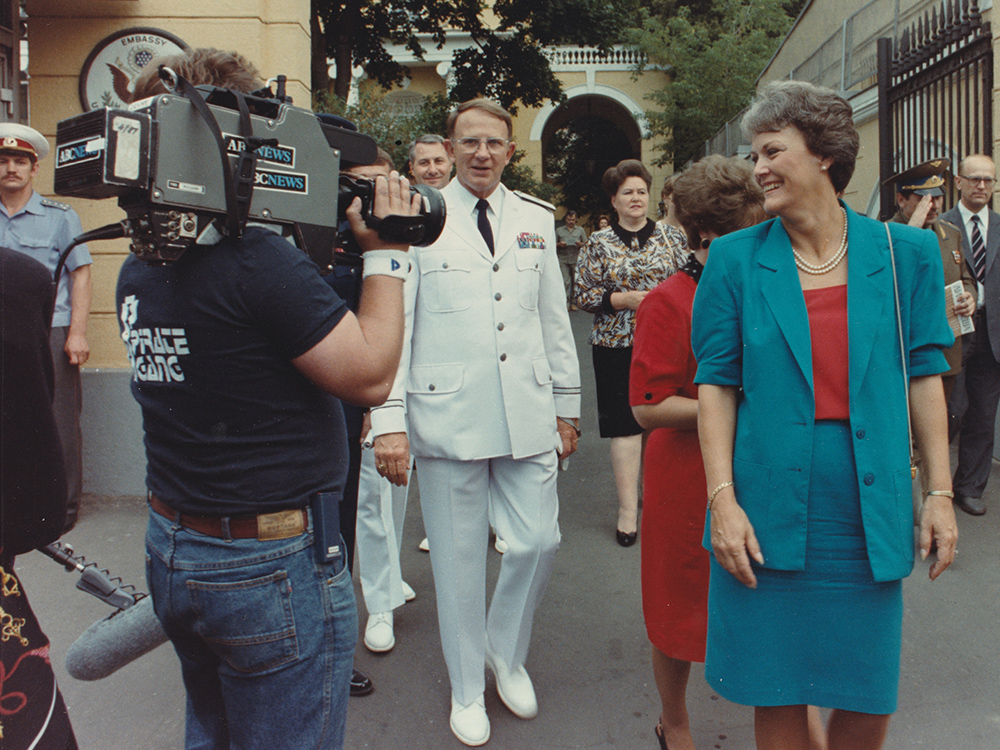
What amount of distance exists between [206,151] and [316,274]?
0.28 m

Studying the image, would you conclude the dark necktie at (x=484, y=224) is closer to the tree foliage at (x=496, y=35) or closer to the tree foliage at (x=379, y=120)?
the tree foliage at (x=379, y=120)

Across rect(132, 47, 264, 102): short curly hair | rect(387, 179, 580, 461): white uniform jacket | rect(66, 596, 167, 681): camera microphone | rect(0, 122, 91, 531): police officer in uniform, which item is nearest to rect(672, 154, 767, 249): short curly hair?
rect(387, 179, 580, 461): white uniform jacket

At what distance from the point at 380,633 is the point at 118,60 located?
13.5ft

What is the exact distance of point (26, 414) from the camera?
5.94 ft

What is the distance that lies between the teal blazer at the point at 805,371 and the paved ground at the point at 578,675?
120 cm

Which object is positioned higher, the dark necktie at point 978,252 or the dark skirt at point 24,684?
the dark necktie at point 978,252

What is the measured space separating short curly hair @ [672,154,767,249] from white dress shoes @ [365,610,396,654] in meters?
2.11

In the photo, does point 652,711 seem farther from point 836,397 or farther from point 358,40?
point 358,40

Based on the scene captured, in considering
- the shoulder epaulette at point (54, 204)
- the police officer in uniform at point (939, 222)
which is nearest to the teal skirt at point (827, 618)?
the police officer in uniform at point (939, 222)

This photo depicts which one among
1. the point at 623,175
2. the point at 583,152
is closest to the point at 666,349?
the point at 623,175

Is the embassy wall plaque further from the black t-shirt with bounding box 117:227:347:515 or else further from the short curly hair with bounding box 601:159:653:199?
the black t-shirt with bounding box 117:227:347:515

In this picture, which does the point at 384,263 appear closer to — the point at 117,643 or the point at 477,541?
the point at 117,643

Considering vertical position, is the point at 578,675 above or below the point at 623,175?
below

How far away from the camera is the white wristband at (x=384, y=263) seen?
5.62 feet
